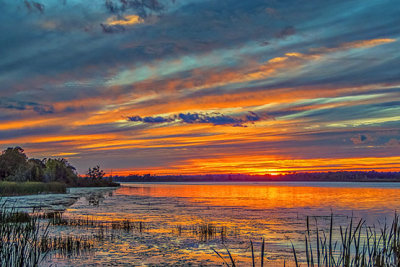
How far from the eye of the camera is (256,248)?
2039 centimetres

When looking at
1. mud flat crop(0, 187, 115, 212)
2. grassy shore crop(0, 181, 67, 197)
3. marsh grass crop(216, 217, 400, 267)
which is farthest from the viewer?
grassy shore crop(0, 181, 67, 197)

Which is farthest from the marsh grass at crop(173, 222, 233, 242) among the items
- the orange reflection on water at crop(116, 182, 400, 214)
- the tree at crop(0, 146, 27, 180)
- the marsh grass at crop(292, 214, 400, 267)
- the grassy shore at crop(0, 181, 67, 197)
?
the tree at crop(0, 146, 27, 180)

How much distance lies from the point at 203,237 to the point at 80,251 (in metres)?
8.61

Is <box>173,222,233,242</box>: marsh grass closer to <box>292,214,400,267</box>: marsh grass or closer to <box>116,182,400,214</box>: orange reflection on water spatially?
<box>292,214,400,267</box>: marsh grass

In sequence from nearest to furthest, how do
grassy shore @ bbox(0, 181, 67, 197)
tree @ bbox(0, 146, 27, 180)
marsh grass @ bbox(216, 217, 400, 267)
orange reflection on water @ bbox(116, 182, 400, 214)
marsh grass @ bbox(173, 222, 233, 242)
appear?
1. marsh grass @ bbox(216, 217, 400, 267)
2. marsh grass @ bbox(173, 222, 233, 242)
3. orange reflection on water @ bbox(116, 182, 400, 214)
4. grassy shore @ bbox(0, 181, 67, 197)
5. tree @ bbox(0, 146, 27, 180)

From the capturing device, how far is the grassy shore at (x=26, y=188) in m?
74.4

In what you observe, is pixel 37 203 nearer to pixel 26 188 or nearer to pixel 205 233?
pixel 26 188

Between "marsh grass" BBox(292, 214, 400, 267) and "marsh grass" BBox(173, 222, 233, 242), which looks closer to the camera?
"marsh grass" BBox(292, 214, 400, 267)

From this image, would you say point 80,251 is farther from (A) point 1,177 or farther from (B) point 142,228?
(A) point 1,177

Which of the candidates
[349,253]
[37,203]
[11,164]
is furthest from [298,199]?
[11,164]

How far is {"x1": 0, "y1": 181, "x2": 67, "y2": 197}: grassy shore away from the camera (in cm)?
7440

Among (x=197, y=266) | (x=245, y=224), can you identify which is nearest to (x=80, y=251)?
(x=197, y=266)

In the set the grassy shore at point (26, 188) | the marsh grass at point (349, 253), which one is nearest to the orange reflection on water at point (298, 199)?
the grassy shore at point (26, 188)

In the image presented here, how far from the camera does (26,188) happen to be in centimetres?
7894
